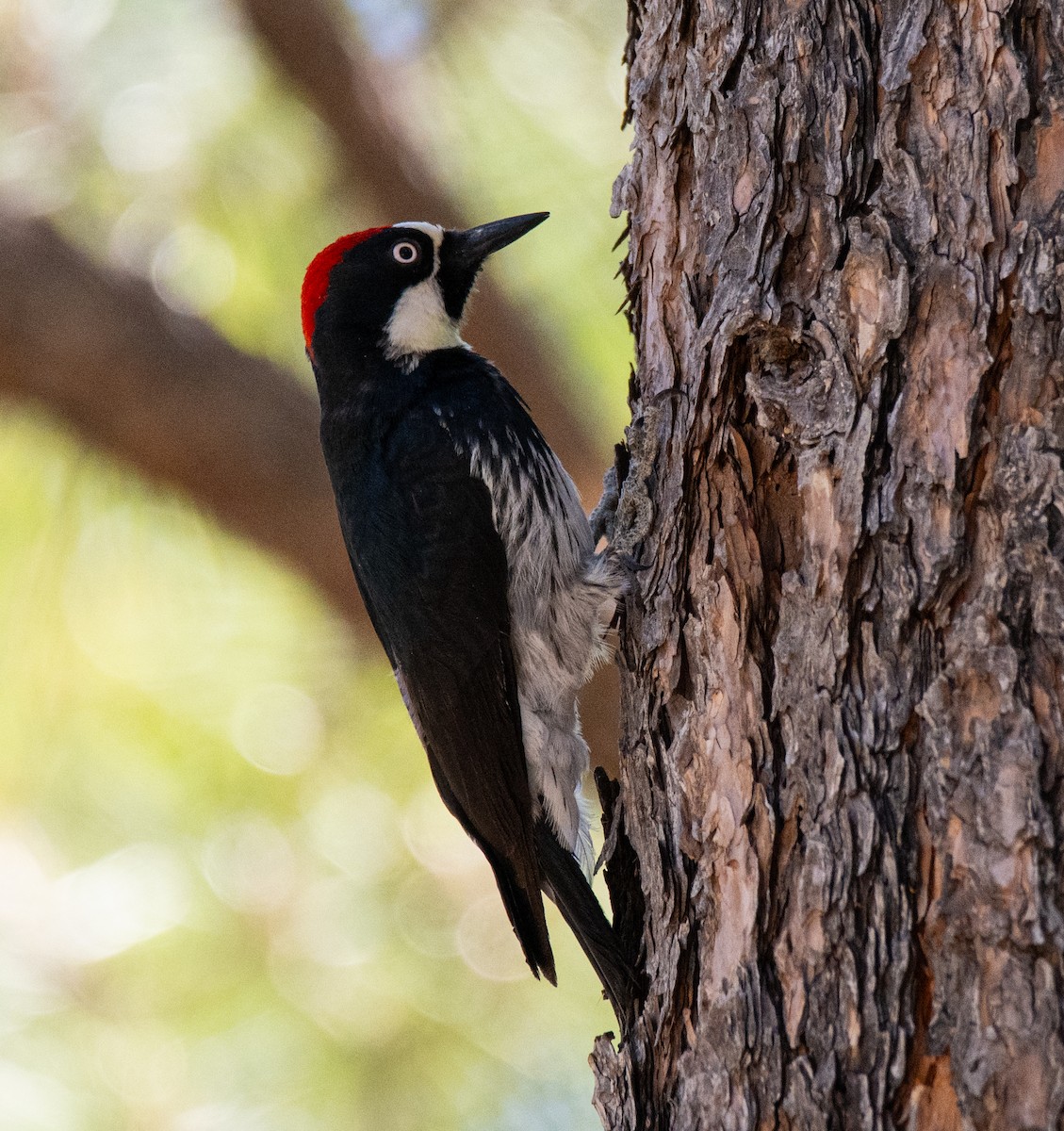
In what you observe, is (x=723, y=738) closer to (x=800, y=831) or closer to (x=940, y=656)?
(x=800, y=831)

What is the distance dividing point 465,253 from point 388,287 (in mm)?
234

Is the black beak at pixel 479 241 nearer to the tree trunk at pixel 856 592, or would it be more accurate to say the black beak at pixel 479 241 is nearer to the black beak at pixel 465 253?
the black beak at pixel 465 253

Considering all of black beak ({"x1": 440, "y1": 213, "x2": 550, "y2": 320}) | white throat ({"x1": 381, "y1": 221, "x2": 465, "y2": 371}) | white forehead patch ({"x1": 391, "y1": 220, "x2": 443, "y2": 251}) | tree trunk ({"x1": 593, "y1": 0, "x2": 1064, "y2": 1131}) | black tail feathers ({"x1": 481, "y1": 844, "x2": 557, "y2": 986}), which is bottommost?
black tail feathers ({"x1": 481, "y1": 844, "x2": 557, "y2": 986})

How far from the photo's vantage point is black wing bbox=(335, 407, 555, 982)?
9.45 feet

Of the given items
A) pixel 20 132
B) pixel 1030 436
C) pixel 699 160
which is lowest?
pixel 1030 436

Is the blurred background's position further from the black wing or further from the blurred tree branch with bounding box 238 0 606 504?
the black wing

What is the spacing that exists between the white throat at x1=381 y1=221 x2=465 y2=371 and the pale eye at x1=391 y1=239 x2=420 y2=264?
5cm

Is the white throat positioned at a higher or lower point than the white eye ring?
lower

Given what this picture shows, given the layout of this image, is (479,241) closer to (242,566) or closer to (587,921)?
(242,566)

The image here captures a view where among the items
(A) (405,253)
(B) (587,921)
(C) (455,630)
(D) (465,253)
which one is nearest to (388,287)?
(A) (405,253)

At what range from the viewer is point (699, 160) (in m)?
2.27

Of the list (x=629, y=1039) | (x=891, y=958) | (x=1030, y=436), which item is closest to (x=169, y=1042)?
(x=629, y=1039)

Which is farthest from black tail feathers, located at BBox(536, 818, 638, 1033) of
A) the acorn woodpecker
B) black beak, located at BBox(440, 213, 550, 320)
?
black beak, located at BBox(440, 213, 550, 320)

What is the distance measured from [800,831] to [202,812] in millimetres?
3029
